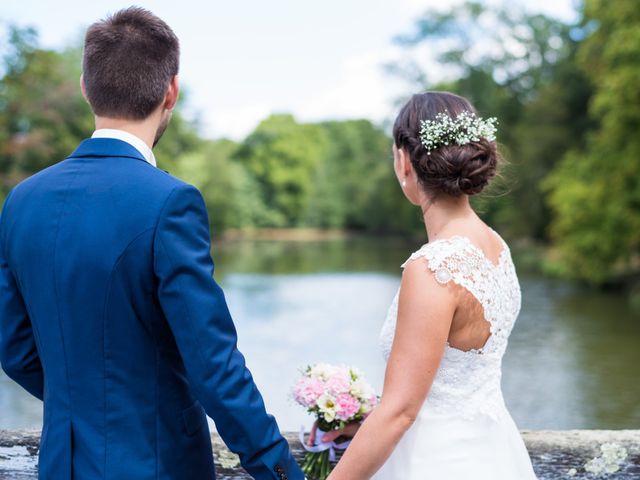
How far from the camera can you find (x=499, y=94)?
1554 inches

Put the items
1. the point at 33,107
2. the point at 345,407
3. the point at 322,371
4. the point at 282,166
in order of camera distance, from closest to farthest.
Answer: the point at 345,407
the point at 322,371
the point at 33,107
the point at 282,166

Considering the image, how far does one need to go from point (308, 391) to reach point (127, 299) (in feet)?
3.18

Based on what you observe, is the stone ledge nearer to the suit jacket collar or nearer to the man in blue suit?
the man in blue suit

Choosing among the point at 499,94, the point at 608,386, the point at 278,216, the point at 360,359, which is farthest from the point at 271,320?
the point at 278,216

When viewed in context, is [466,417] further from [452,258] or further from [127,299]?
[127,299]

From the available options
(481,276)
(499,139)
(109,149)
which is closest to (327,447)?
(481,276)

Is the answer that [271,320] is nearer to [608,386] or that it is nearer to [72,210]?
[608,386]

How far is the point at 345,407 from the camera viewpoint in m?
2.34

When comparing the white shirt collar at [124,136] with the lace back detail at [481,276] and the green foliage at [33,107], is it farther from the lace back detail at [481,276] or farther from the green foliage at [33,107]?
the green foliage at [33,107]

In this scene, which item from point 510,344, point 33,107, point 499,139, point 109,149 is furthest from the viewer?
point 499,139

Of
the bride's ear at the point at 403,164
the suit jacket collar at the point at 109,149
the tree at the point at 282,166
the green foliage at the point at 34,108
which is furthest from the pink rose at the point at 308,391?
the tree at the point at 282,166

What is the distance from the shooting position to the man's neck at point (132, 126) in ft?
5.73

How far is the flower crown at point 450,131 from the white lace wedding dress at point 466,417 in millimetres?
262

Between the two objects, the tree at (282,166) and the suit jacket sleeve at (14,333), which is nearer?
the suit jacket sleeve at (14,333)
